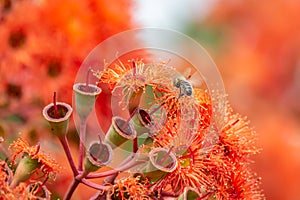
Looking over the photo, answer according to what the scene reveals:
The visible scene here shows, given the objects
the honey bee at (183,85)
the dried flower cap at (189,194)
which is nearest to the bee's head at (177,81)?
the honey bee at (183,85)

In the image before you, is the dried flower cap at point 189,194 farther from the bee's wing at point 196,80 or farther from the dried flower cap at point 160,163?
the bee's wing at point 196,80

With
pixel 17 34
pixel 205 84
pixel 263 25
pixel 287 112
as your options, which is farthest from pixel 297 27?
pixel 205 84

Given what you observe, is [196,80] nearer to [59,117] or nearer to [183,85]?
[183,85]

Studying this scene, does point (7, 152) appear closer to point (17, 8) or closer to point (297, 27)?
point (17, 8)

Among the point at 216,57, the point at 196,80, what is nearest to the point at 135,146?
the point at 196,80

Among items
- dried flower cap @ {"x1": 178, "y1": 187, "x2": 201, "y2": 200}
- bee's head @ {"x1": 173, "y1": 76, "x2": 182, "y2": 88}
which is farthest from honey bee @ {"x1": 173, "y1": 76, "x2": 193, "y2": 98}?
dried flower cap @ {"x1": 178, "y1": 187, "x2": 201, "y2": 200}
